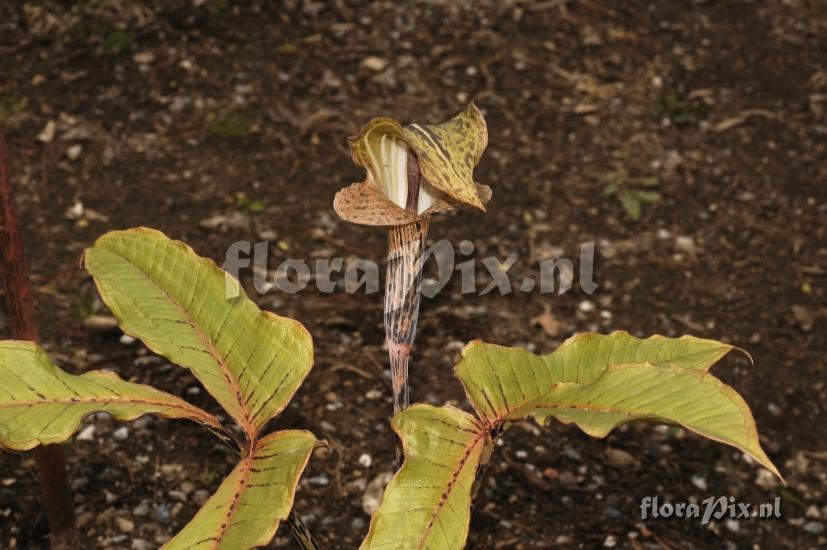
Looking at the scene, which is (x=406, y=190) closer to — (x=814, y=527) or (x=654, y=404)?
(x=654, y=404)

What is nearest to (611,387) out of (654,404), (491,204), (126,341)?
(654,404)

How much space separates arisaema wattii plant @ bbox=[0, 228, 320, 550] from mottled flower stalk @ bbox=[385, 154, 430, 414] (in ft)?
0.47

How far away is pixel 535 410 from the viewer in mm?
1239

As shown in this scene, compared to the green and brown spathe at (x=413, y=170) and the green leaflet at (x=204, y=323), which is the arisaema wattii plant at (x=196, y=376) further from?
the green and brown spathe at (x=413, y=170)

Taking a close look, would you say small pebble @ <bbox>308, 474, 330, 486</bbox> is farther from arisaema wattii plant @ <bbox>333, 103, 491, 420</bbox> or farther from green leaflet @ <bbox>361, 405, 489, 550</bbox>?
green leaflet @ <bbox>361, 405, 489, 550</bbox>

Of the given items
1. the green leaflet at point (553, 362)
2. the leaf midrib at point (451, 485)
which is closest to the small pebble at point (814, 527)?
the green leaflet at point (553, 362)

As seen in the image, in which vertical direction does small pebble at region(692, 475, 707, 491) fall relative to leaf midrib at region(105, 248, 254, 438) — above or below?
→ below

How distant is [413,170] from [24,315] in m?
0.73

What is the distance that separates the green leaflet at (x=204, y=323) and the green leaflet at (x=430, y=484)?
202mm

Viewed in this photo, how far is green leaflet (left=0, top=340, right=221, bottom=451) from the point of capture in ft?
4.06

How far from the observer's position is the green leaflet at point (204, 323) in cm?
135

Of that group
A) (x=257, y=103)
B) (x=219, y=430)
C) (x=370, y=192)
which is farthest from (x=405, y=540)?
(x=257, y=103)

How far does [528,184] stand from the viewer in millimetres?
3314

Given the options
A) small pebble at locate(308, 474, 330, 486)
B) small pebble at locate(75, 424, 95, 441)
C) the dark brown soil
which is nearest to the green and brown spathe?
the dark brown soil
